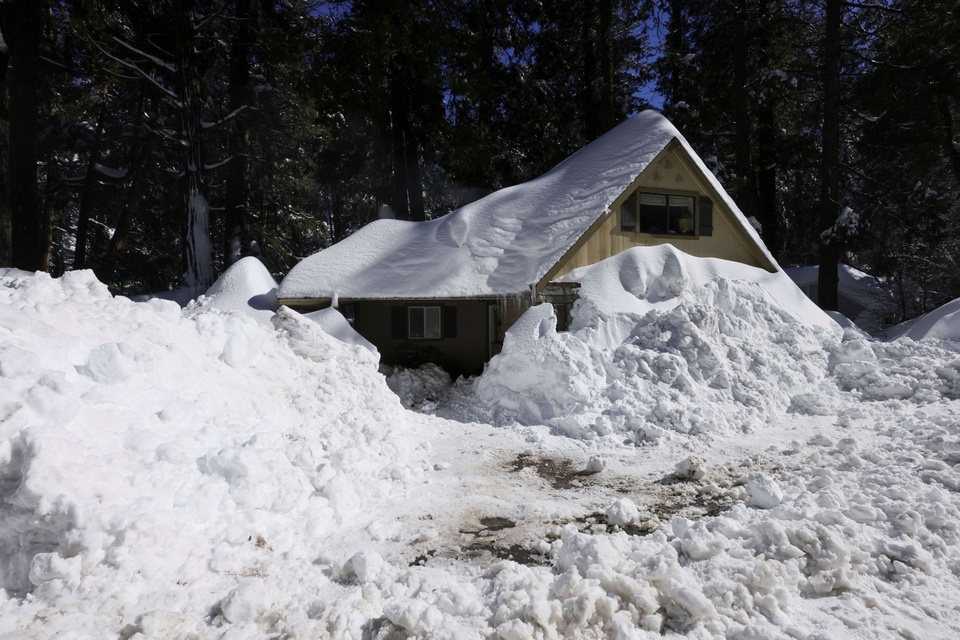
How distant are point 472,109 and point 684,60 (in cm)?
731

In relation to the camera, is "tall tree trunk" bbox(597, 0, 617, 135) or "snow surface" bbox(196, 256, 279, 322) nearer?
"snow surface" bbox(196, 256, 279, 322)

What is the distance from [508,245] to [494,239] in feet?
1.46

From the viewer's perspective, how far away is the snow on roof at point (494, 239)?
36.5ft

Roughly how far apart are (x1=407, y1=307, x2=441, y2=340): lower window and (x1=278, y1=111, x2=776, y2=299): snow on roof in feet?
4.14

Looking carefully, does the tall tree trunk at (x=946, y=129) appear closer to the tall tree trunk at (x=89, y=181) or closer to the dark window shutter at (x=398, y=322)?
the dark window shutter at (x=398, y=322)

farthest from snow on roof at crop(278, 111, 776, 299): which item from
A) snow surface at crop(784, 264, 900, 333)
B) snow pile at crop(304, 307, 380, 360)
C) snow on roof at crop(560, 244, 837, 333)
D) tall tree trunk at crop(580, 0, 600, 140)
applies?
snow surface at crop(784, 264, 900, 333)

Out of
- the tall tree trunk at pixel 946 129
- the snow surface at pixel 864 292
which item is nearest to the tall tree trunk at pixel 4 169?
the tall tree trunk at pixel 946 129

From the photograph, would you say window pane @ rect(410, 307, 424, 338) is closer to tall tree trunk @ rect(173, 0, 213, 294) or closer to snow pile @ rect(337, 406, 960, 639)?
tall tree trunk @ rect(173, 0, 213, 294)

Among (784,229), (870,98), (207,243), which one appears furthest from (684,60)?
(207,243)

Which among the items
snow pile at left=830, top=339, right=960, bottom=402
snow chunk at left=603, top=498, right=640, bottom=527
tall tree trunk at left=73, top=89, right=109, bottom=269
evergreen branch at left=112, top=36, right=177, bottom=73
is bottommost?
snow chunk at left=603, top=498, right=640, bottom=527

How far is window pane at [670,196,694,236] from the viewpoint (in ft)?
41.9

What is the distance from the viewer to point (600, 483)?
591cm

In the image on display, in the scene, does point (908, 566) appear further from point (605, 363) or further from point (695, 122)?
point (695, 122)

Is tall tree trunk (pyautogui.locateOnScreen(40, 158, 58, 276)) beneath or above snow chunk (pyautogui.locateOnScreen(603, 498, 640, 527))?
above
